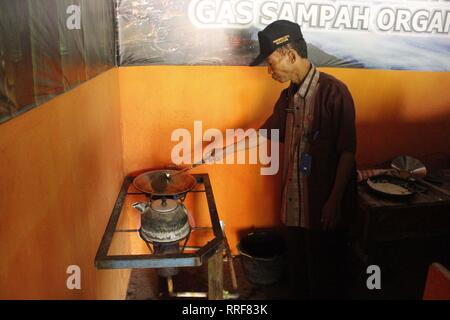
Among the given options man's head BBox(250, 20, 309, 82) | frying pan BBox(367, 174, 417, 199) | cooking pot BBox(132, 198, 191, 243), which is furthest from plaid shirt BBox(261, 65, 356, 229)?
cooking pot BBox(132, 198, 191, 243)

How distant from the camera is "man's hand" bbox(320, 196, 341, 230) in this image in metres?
2.15

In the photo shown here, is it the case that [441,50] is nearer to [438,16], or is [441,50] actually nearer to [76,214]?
[438,16]

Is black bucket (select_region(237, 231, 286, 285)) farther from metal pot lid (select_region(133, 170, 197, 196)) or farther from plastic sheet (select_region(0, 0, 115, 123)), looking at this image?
plastic sheet (select_region(0, 0, 115, 123))

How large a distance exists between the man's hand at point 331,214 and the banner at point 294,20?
117cm

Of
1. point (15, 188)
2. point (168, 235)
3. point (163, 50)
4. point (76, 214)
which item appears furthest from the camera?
point (163, 50)

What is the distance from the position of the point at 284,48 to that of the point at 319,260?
51.8 inches

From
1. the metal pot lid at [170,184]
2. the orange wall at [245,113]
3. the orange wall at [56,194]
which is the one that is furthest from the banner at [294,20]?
the metal pot lid at [170,184]

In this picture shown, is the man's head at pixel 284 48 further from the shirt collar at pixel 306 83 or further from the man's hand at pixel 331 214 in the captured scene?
the man's hand at pixel 331 214

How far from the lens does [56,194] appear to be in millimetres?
1354

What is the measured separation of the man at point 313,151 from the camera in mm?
2062

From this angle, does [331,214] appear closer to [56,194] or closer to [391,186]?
[391,186]
